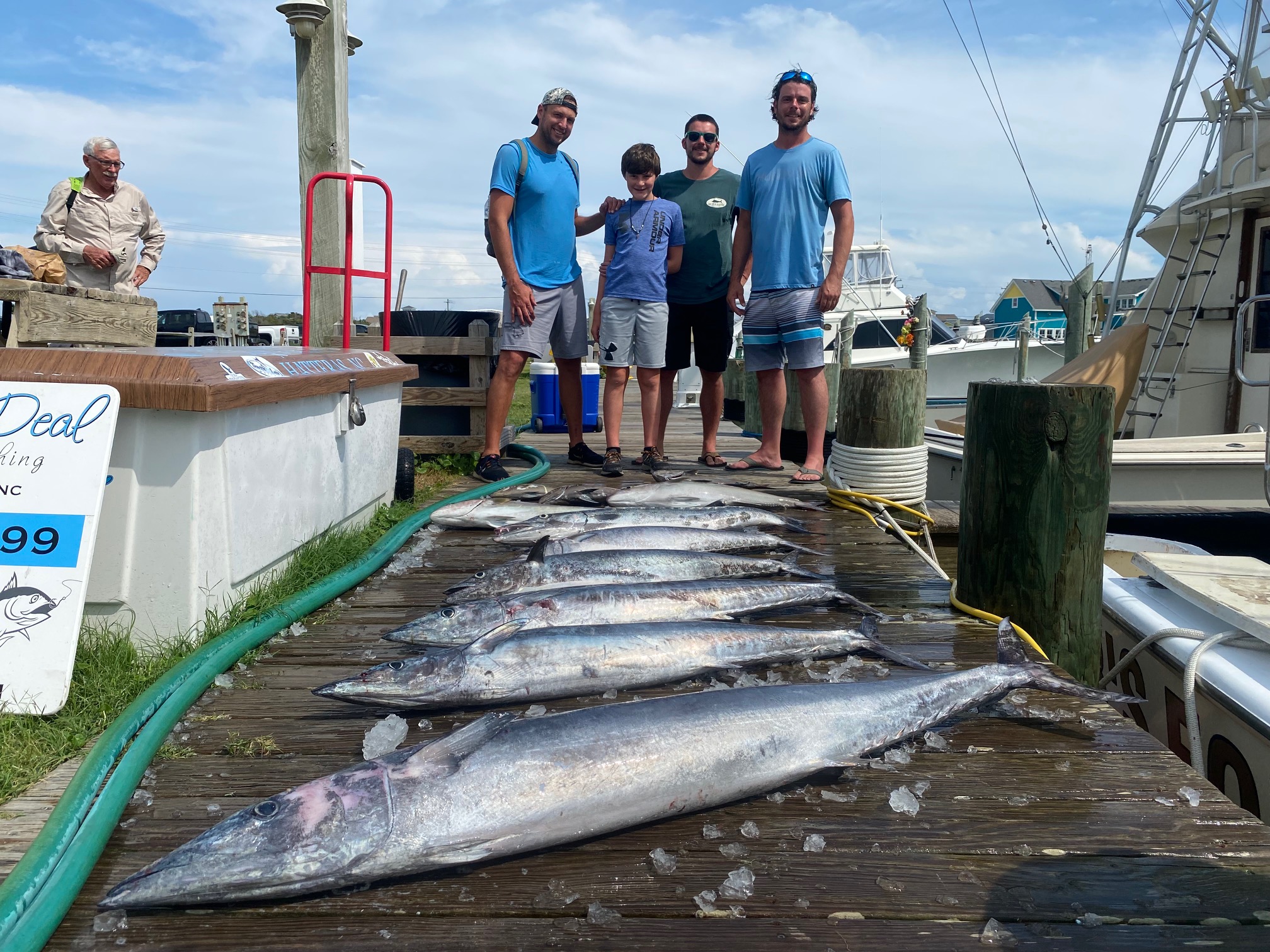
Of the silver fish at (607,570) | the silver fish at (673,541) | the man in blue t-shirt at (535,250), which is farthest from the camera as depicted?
the man in blue t-shirt at (535,250)

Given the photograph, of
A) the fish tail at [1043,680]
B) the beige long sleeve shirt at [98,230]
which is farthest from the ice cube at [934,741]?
the beige long sleeve shirt at [98,230]

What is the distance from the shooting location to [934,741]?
2.22 meters

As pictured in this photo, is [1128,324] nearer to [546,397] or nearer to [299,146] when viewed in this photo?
[546,397]

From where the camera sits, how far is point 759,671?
2668 mm

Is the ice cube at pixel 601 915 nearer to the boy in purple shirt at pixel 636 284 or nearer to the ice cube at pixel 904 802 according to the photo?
the ice cube at pixel 904 802

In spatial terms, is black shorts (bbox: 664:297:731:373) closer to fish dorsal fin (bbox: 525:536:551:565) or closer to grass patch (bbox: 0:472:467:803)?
fish dorsal fin (bbox: 525:536:551:565)

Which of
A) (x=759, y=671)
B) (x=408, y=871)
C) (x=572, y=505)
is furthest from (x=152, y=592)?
(x=572, y=505)

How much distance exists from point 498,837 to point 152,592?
1.62 meters

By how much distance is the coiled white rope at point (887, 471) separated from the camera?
4.93 meters

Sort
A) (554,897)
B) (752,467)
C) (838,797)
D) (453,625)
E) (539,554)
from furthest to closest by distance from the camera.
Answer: (752,467) → (539,554) → (453,625) → (838,797) → (554,897)

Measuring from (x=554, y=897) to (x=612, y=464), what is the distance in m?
4.58

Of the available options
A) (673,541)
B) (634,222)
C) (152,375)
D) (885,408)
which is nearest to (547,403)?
(634,222)

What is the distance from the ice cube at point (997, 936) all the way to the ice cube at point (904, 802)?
359 millimetres

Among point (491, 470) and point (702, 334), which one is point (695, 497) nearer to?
point (491, 470)
